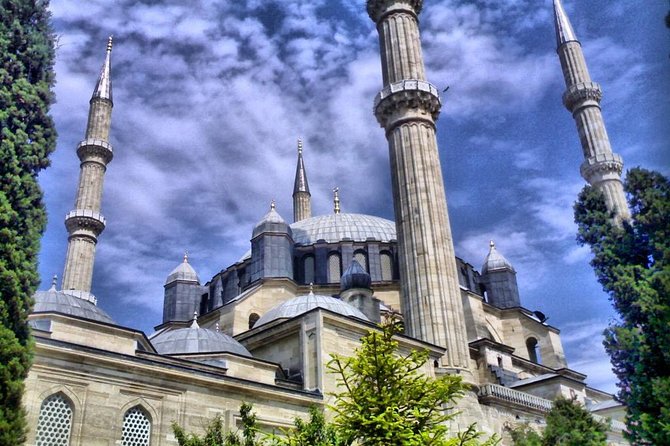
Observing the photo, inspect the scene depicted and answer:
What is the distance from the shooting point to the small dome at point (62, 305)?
449 inches

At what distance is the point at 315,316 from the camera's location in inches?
513

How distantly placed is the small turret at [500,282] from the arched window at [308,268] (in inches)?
285

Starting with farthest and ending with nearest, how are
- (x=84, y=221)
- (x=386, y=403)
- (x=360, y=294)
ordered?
(x=84, y=221) < (x=360, y=294) < (x=386, y=403)

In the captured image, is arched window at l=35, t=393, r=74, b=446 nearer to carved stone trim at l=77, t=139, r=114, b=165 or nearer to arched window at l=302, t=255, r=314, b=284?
carved stone trim at l=77, t=139, r=114, b=165

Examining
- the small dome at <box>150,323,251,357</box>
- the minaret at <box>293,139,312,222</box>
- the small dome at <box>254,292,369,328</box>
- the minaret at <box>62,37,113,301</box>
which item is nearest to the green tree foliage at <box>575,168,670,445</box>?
the small dome at <box>254,292,369,328</box>

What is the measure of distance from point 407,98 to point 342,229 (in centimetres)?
775

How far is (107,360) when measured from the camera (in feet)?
32.1

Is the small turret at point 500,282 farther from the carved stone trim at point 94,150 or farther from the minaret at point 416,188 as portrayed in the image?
the carved stone trim at point 94,150

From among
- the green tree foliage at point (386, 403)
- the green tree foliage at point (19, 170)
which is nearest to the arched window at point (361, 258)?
the green tree foliage at point (19, 170)

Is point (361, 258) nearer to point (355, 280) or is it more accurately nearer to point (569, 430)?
point (355, 280)

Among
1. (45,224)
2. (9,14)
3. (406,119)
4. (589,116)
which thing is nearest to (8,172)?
(45,224)

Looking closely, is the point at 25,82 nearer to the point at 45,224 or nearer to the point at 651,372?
the point at 45,224

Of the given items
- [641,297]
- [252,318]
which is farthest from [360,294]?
[641,297]

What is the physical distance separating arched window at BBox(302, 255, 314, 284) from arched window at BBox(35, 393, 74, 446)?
13.8 m
